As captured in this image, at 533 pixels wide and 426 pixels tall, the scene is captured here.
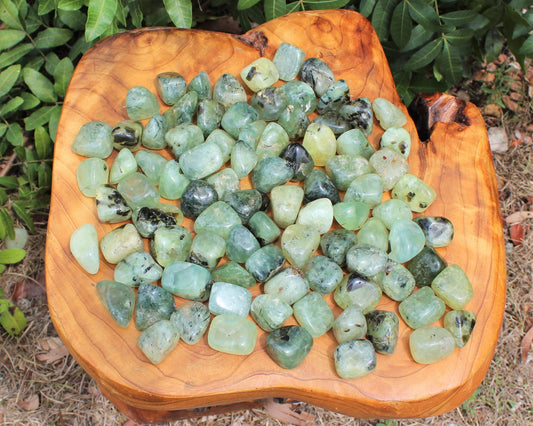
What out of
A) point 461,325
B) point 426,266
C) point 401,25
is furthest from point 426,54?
point 461,325

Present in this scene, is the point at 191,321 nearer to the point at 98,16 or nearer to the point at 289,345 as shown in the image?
the point at 289,345

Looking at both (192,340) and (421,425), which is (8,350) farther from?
(421,425)

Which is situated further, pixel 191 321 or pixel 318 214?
pixel 318 214

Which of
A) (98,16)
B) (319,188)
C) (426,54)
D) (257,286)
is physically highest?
(98,16)

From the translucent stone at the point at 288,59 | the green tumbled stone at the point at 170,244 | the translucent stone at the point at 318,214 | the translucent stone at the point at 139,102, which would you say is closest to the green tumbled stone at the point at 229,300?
the green tumbled stone at the point at 170,244

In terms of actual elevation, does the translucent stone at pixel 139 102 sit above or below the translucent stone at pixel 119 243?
above

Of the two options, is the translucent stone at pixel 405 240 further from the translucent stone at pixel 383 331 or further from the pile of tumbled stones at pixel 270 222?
the translucent stone at pixel 383 331

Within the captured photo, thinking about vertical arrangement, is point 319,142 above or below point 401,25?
below
